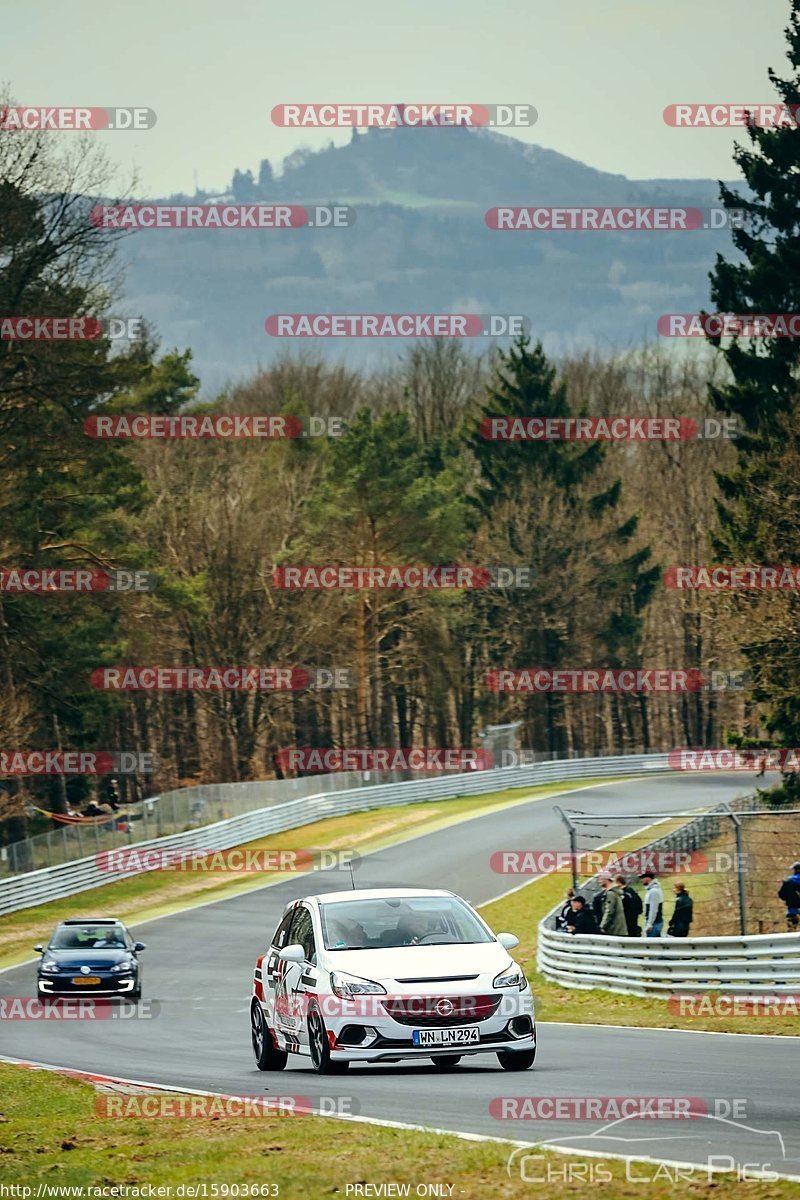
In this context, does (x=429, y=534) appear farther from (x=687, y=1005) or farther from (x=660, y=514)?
(x=687, y=1005)

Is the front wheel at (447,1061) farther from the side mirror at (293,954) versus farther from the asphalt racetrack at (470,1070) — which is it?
the side mirror at (293,954)

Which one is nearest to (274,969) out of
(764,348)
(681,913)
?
(681,913)

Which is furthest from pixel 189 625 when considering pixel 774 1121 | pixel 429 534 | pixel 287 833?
pixel 774 1121

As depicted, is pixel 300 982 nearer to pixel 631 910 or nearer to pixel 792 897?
pixel 792 897

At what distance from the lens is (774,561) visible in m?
38.9

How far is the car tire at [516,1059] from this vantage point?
13789mm

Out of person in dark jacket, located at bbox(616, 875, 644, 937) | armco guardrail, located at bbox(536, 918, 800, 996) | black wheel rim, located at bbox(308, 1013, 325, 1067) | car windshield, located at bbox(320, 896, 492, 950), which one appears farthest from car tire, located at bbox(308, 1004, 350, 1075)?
person in dark jacket, located at bbox(616, 875, 644, 937)

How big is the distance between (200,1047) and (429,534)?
57.5m

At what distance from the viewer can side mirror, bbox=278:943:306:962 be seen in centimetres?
1438

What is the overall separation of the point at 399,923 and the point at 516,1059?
1.47 meters

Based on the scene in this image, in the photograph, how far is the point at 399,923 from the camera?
1458 centimetres

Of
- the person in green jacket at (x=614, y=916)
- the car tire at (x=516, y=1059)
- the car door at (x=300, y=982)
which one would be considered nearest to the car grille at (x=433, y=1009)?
the car tire at (x=516, y=1059)

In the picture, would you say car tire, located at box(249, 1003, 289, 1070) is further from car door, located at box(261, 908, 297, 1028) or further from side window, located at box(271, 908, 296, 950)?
side window, located at box(271, 908, 296, 950)

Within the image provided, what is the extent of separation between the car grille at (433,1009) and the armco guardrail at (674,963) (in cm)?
711
